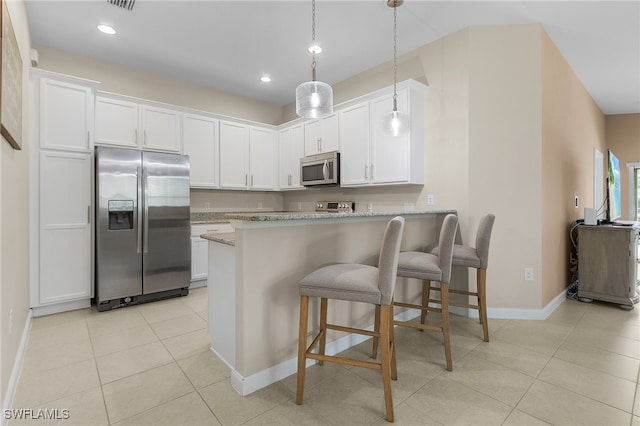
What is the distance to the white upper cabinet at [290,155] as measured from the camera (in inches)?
182

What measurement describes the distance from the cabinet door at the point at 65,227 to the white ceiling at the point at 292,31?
4.23 feet

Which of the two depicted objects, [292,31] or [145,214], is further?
[145,214]

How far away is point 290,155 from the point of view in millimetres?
4797

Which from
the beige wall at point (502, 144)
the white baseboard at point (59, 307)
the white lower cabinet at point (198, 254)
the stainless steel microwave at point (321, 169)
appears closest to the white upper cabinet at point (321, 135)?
the stainless steel microwave at point (321, 169)

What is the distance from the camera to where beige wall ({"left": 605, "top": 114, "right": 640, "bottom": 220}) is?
5770mm

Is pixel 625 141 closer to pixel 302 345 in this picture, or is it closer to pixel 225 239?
pixel 302 345

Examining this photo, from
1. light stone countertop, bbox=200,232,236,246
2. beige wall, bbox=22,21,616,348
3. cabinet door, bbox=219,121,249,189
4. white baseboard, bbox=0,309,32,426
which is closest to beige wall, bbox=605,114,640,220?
beige wall, bbox=22,21,616,348

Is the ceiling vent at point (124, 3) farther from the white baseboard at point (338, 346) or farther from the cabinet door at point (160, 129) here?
the white baseboard at point (338, 346)

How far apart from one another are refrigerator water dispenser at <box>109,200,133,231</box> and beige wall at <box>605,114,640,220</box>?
8165 mm

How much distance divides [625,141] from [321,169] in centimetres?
→ 606

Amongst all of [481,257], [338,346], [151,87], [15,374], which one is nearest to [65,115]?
[151,87]

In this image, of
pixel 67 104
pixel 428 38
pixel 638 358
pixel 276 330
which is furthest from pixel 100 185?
pixel 638 358

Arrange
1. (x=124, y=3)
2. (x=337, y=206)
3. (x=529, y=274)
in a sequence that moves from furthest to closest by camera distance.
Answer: (x=337, y=206) → (x=529, y=274) → (x=124, y=3)

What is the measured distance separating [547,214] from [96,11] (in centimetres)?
466
